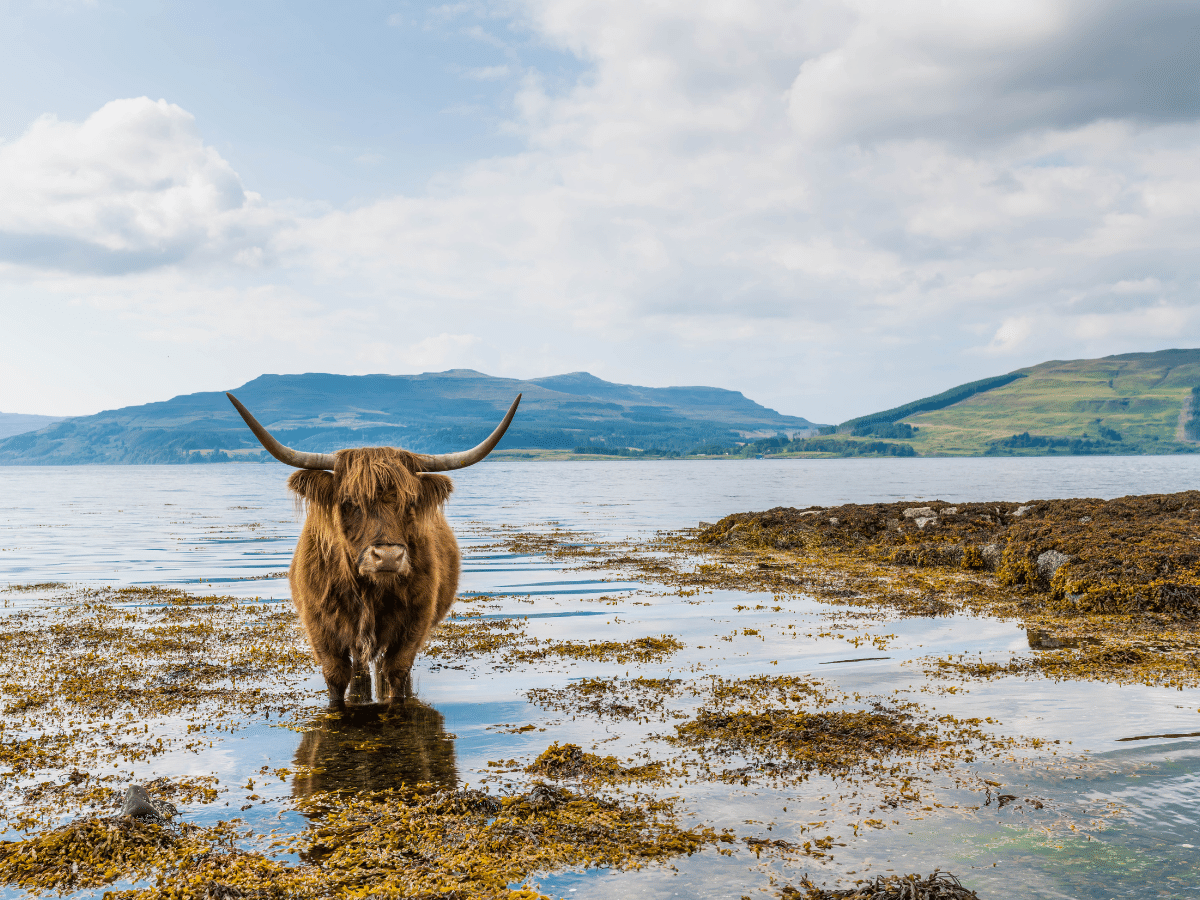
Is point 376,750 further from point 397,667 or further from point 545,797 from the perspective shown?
point 545,797

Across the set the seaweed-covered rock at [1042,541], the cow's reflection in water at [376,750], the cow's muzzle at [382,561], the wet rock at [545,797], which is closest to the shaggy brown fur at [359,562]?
the cow's muzzle at [382,561]

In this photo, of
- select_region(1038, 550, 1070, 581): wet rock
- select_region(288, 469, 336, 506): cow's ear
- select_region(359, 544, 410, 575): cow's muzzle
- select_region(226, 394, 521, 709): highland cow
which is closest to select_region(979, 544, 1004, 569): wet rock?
select_region(1038, 550, 1070, 581): wet rock

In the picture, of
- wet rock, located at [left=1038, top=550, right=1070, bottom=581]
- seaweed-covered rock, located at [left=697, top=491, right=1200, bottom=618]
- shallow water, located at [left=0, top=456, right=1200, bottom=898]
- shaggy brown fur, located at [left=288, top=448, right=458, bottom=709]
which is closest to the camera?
shallow water, located at [left=0, top=456, right=1200, bottom=898]

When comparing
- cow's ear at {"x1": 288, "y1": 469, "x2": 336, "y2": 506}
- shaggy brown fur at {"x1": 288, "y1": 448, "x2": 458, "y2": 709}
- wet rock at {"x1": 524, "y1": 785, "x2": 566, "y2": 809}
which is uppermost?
cow's ear at {"x1": 288, "y1": 469, "x2": 336, "y2": 506}

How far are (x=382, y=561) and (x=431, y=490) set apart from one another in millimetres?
1109

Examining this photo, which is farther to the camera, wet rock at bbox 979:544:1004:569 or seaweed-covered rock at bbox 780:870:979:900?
wet rock at bbox 979:544:1004:569

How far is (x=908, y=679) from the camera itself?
788 centimetres

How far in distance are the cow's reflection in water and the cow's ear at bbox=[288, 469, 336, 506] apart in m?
2.07

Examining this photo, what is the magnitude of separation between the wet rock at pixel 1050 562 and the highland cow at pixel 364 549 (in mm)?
11293

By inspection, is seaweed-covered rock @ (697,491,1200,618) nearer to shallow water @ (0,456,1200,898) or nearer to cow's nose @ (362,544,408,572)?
shallow water @ (0,456,1200,898)

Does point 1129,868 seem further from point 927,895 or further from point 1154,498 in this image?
point 1154,498

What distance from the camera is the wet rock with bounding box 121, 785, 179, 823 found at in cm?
446

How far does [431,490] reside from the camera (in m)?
6.88

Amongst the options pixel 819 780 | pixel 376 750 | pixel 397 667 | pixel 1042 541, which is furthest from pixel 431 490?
pixel 1042 541
